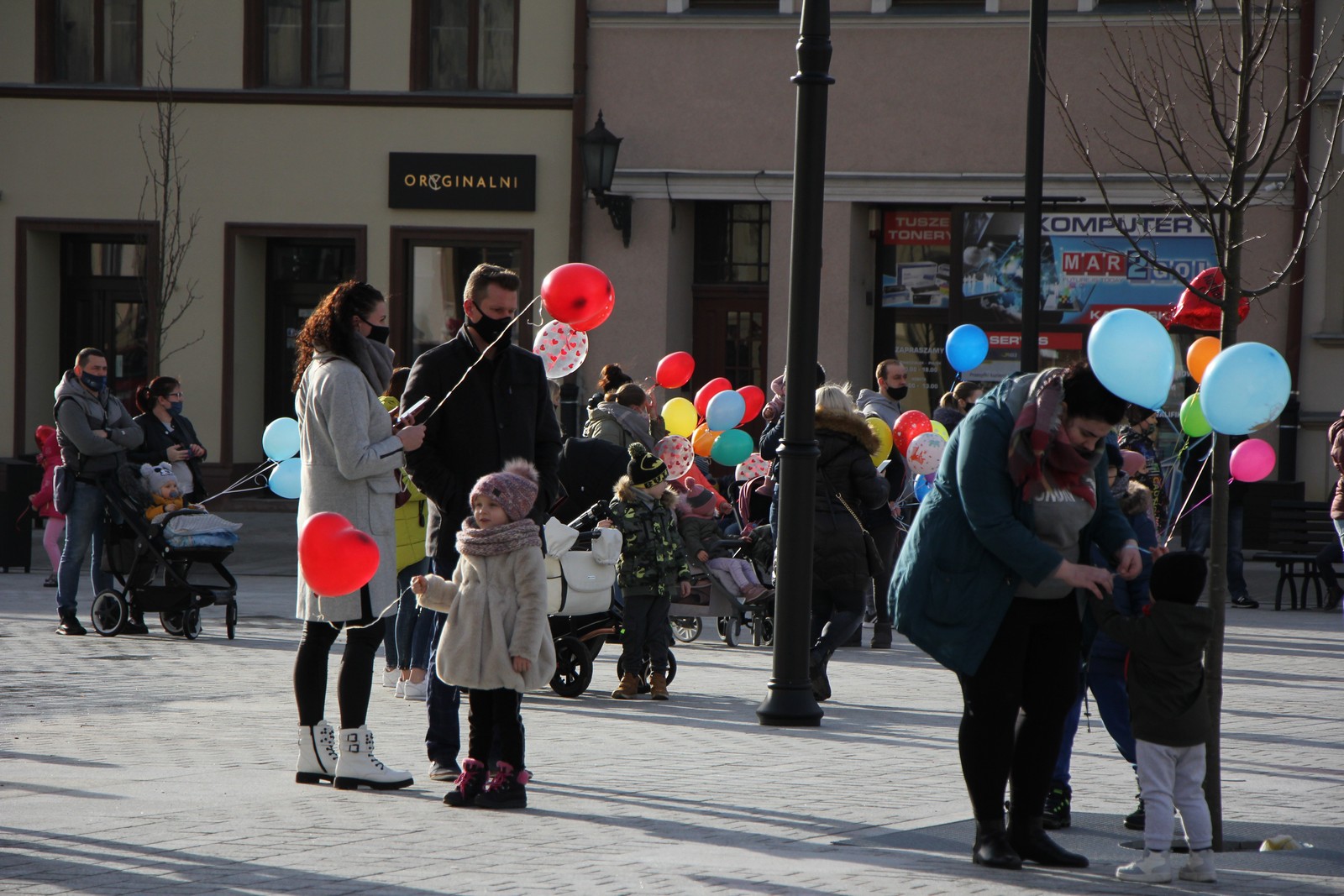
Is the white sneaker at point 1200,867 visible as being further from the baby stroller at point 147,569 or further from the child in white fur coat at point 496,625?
the baby stroller at point 147,569

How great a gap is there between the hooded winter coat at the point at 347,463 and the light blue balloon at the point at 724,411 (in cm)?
730

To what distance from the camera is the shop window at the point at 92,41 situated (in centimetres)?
2280

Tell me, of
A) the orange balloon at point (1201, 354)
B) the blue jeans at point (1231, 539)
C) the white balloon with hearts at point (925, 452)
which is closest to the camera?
the orange balloon at point (1201, 354)

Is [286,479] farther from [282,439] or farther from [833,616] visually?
[833,616]

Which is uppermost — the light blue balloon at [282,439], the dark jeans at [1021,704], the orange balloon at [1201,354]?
the orange balloon at [1201,354]

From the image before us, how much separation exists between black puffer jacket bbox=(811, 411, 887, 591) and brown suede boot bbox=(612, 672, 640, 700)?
1.21 metres

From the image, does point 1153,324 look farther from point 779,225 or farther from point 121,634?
point 779,225

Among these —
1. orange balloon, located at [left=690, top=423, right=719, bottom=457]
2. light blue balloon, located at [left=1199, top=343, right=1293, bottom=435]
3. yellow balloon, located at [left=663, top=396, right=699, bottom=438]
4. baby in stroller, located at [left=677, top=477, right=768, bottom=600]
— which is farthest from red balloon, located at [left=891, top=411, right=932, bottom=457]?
light blue balloon, located at [left=1199, top=343, right=1293, bottom=435]

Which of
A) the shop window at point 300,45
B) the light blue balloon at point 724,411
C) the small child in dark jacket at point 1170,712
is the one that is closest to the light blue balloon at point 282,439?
the light blue balloon at point 724,411

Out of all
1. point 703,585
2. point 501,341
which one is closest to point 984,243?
point 703,585

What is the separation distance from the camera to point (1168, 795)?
5.88 meters

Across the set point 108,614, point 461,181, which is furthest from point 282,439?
point 461,181

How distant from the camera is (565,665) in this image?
1035 centimetres

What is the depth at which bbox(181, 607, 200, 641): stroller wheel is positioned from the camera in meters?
13.0
